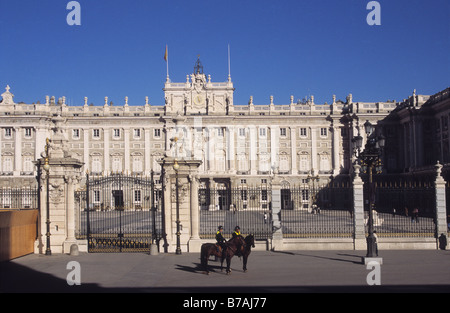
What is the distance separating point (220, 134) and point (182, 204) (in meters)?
48.0

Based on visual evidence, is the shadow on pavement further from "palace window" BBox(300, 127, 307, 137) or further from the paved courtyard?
"palace window" BBox(300, 127, 307, 137)

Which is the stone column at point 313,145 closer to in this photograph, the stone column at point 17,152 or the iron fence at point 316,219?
the iron fence at point 316,219

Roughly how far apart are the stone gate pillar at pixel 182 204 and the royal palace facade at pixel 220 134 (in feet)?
150

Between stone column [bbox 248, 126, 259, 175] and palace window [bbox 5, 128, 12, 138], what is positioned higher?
palace window [bbox 5, 128, 12, 138]

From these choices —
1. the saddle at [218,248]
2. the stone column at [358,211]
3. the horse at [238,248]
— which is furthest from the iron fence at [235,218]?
the saddle at [218,248]

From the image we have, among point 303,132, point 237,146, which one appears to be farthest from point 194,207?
point 303,132

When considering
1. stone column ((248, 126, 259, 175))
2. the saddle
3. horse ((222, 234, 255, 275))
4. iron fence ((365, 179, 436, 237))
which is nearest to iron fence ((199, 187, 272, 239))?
→ stone column ((248, 126, 259, 175))

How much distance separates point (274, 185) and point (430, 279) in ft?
28.5

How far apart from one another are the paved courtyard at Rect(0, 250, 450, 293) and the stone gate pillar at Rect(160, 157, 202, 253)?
2.98 feet

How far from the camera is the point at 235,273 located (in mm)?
16469

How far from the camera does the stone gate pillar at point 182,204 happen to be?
21.3 metres

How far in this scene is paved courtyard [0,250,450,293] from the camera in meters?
14.0

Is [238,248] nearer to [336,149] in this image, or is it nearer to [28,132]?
[336,149]

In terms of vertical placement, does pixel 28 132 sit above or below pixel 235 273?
above
